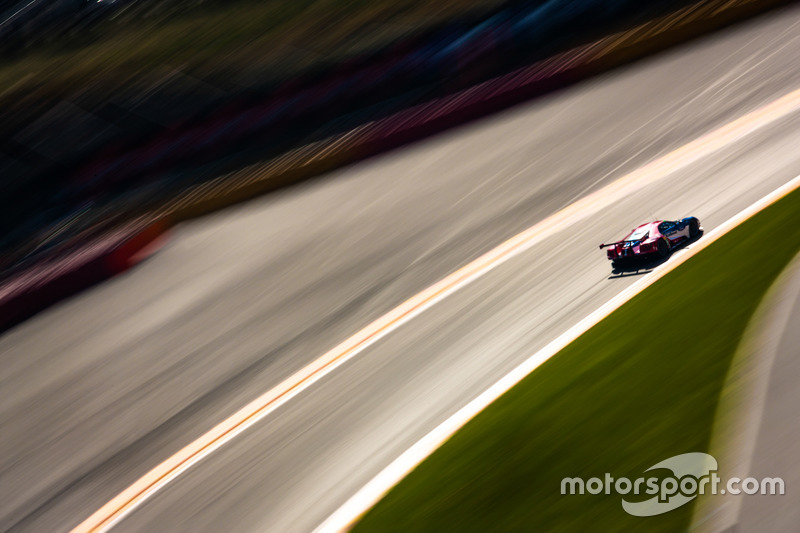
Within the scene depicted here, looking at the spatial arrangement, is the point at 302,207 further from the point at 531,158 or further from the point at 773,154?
the point at 773,154

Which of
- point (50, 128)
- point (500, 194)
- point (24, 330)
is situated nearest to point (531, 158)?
point (500, 194)

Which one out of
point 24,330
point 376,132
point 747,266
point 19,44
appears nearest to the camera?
point 747,266

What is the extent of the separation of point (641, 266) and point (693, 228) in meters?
0.82

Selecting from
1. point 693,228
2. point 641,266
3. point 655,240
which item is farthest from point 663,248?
point 693,228

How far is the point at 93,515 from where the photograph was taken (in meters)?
8.85

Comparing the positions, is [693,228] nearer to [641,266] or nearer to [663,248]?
[663,248]

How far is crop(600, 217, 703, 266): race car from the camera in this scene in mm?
8883

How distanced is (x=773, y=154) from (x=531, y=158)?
408 centimetres

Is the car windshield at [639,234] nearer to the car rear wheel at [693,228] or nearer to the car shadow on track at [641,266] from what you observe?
the car shadow on track at [641,266]

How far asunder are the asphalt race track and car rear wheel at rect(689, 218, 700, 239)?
0.37m

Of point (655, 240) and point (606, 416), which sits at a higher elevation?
point (655, 240)

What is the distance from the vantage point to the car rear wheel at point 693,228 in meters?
9.17

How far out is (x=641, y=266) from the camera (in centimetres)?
907

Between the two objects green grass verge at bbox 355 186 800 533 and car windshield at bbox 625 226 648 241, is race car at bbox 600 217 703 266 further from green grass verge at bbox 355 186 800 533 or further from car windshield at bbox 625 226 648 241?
green grass verge at bbox 355 186 800 533
